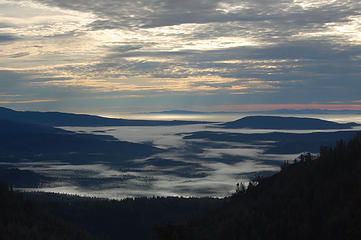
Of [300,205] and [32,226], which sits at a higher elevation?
[300,205]

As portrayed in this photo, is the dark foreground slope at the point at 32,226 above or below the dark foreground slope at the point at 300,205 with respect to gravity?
below

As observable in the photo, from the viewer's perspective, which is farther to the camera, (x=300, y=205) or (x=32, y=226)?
(x=32, y=226)

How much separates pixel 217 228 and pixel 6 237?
6696cm

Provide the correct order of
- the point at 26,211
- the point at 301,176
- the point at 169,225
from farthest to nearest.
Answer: the point at 26,211 → the point at 301,176 → the point at 169,225

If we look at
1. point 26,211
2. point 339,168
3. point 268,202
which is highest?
point 339,168

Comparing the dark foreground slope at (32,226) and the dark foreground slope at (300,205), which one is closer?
the dark foreground slope at (300,205)

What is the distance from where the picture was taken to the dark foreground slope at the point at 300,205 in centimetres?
12600

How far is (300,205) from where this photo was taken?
469 ft

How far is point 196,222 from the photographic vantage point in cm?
18012

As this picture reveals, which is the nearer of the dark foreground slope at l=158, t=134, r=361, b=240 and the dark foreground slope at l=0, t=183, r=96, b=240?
the dark foreground slope at l=158, t=134, r=361, b=240

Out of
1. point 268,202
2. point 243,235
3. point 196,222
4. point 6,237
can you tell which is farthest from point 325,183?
point 6,237

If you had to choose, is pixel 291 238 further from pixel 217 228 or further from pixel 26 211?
pixel 26 211

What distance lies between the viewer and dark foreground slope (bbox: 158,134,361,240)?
126 metres

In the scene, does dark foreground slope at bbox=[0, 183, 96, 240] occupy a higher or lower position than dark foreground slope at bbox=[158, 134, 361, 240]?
lower
